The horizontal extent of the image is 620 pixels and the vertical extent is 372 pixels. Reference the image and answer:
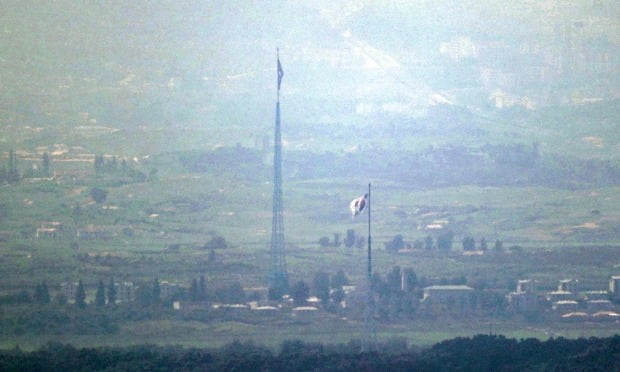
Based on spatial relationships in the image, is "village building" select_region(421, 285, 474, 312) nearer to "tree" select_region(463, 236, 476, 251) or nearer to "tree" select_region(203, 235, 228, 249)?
"tree" select_region(463, 236, 476, 251)

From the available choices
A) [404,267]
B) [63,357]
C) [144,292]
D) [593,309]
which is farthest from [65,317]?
[593,309]

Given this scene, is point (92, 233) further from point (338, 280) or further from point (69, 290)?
point (338, 280)

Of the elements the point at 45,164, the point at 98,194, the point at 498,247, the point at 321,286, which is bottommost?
the point at 321,286

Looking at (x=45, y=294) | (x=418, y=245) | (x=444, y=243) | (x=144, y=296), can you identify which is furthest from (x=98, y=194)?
(x=444, y=243)

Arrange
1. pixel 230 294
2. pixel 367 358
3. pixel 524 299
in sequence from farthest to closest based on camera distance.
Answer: pixel 524 299
pixel 230 294
pixel 367 358

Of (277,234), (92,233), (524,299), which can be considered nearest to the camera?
(524,299)

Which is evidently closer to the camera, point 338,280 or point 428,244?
point 338,280
